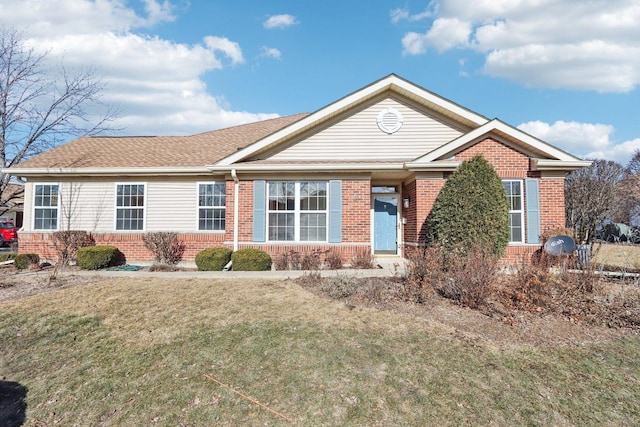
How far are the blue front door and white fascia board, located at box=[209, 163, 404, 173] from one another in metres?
2.09

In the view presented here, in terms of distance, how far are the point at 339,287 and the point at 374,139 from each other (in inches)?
252

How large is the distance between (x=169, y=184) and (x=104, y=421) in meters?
9.73

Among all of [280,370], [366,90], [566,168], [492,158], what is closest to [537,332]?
[280,370]

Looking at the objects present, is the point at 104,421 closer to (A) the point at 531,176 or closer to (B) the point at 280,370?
(B) the point at 280,370

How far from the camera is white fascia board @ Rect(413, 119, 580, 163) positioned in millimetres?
10195

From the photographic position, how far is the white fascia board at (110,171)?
1173 cm

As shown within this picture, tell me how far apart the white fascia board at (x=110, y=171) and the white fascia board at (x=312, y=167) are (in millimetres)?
1147

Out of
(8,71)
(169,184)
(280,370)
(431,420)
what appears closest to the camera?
(431,420)

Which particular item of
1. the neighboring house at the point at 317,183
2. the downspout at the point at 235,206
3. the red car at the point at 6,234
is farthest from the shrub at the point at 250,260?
the red car at the point at 6,234

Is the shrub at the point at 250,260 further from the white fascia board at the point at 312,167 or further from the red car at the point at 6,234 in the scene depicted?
the red car at the point at 6,234

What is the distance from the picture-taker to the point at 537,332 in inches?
195

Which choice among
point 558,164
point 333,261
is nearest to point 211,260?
point 333,261

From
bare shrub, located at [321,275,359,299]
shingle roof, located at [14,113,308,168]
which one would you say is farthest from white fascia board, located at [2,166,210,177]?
bare shrub, located at [321,275,359,299]

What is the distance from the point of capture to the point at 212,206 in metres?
12.0
